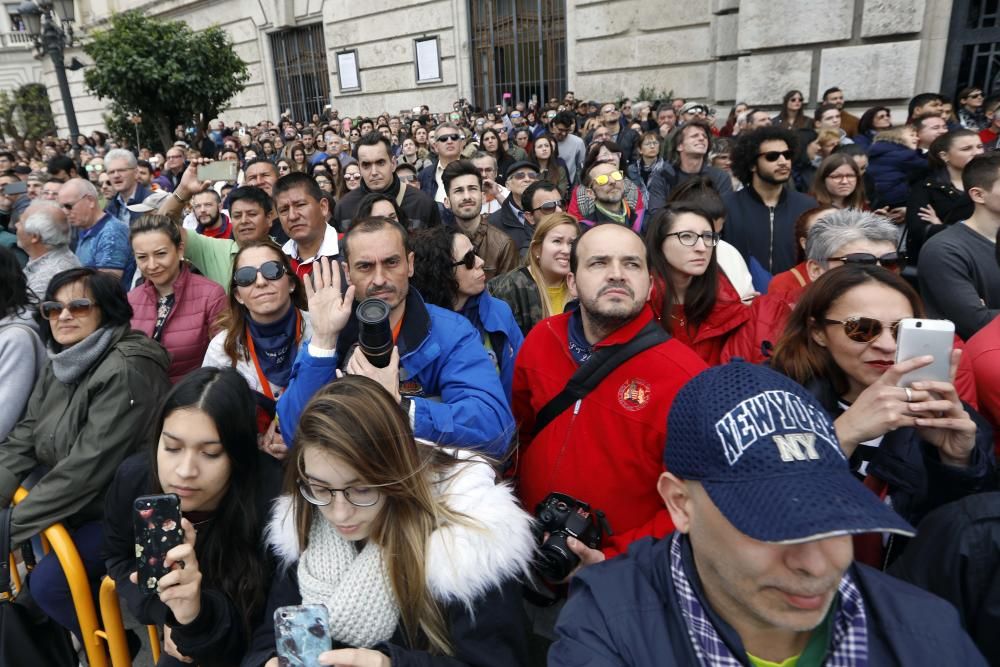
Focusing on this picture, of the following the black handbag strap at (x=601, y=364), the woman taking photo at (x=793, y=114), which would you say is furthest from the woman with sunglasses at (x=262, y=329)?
the woman taking photo at (x=793, y=114)

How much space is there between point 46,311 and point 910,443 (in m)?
3.28

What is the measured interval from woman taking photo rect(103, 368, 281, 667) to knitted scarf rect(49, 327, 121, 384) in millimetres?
644

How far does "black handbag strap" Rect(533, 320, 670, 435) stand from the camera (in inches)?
87.7

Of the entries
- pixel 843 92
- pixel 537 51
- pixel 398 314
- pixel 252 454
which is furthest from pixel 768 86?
pixel 252 454

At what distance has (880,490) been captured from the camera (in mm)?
1786

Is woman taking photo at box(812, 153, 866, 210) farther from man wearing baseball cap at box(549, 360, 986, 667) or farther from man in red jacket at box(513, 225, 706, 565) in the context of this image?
man wearing baseball cap at box(549, 360, 986, 667)

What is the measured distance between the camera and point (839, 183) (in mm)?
4555

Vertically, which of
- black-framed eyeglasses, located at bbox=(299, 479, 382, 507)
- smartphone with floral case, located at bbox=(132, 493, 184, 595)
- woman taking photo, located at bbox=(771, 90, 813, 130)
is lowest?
smartphone with floral case, located at bbox=(132, 493, 184, 595)

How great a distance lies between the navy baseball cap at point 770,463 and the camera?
1008mm

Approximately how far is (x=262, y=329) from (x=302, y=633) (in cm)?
175

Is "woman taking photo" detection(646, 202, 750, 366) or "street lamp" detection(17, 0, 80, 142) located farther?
"street lamp" detection(17, 0, 80, 142)

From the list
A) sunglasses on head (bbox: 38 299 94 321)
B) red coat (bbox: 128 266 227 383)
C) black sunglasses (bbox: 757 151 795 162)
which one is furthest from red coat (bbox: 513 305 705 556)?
black sunglasses (bbox: 757 151 795 162)

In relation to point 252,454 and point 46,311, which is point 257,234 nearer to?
point 46,311

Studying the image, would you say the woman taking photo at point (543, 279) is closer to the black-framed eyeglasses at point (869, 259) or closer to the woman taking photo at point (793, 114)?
the black-framed eyeglasses at point (869, 259)
